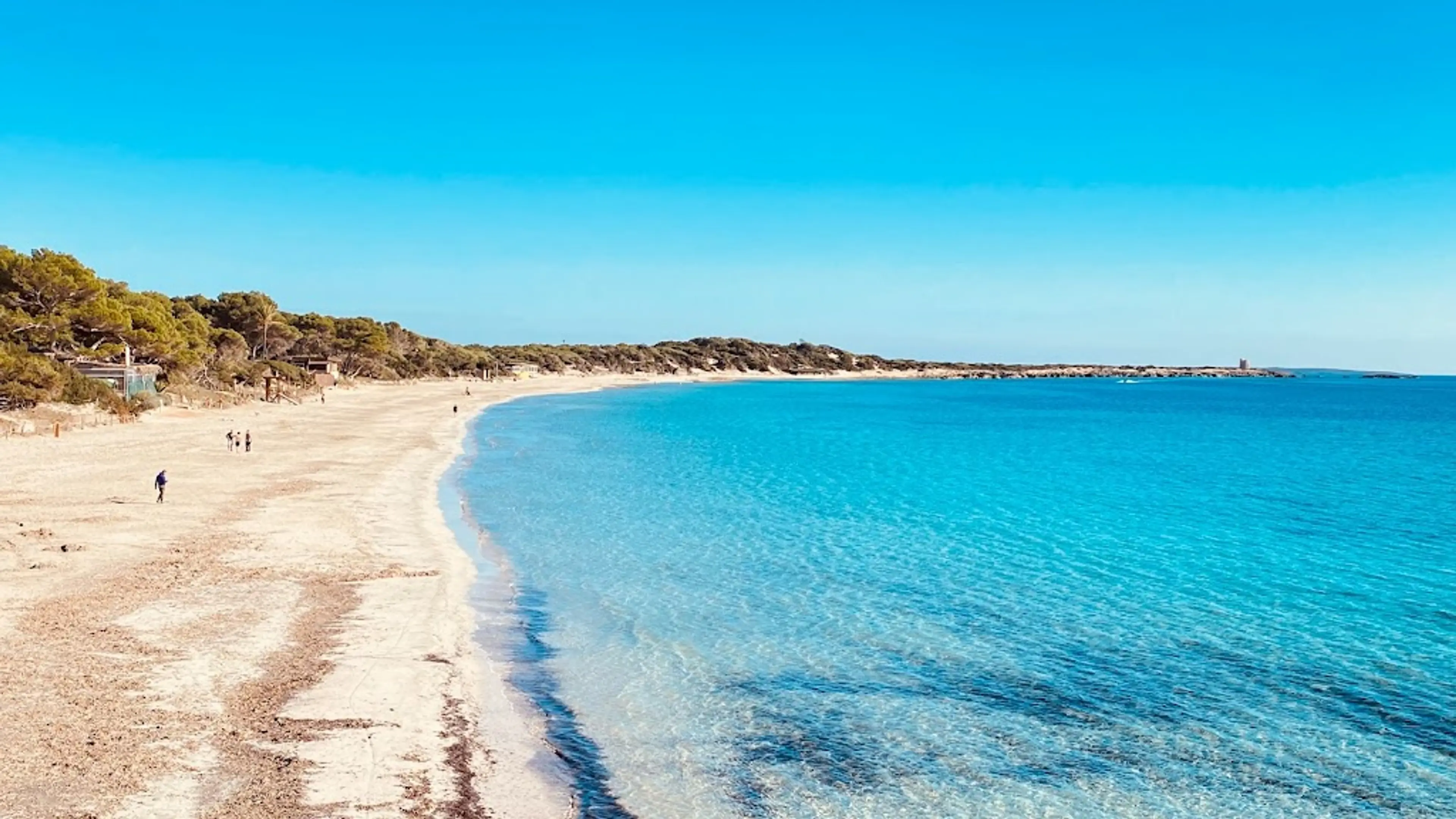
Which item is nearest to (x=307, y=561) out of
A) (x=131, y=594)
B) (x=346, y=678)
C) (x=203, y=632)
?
(x=131, y=594)

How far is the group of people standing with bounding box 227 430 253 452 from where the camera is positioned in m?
36.2

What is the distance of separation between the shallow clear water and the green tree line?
19900 millimetres

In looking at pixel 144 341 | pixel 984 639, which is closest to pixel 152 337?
pixel 144 341

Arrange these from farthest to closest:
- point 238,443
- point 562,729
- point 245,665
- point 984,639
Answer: point 238,443 < point 984,639 < point 245,665 < point 562,729

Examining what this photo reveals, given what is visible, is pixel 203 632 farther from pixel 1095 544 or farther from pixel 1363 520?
pixel 1363 520

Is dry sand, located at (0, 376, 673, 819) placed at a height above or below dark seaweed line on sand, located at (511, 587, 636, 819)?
above

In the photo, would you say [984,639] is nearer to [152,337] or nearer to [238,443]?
[238,443]

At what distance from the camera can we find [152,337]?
167 ft

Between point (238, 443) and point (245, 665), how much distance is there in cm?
2807

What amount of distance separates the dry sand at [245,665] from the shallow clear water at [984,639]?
126 cm

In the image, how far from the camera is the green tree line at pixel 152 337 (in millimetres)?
41938

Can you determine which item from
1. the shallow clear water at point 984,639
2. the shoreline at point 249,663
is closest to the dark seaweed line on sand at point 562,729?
the shallow clear water at point 984,639

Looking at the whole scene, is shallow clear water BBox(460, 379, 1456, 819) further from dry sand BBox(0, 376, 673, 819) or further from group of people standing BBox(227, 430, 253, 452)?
group of people standing BBox(227, 430, 253, 452)

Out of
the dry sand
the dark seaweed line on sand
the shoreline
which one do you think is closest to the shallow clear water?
the dark seaweed line on sand
